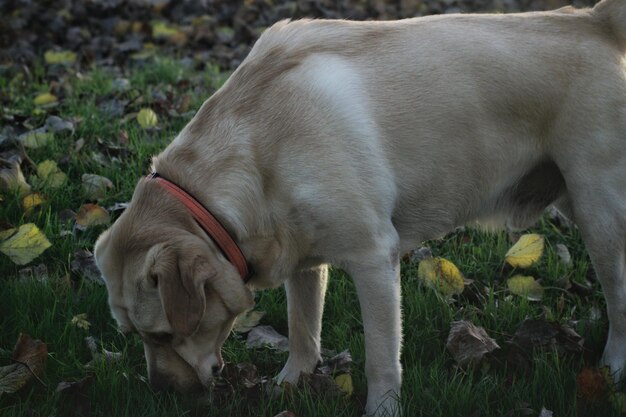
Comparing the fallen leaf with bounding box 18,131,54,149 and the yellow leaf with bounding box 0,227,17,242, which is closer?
the yellow leaf with bounding box 0,227,17,242

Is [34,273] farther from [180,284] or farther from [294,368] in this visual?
[180,284]

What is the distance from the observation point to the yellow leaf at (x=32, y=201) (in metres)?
4.61

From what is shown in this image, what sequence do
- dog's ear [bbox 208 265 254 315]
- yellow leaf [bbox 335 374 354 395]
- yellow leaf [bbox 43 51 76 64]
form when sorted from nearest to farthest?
dog's ear [bbox 208 265 254 315] < yellow leaf [bbox 335 374 354 395] < yellow leaf [bbox 43 51 76 64]

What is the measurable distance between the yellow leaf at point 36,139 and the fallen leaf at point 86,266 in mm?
1142

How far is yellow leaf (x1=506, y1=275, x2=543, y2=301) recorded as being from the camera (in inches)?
167

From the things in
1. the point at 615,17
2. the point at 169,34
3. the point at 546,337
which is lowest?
the point at 169,34

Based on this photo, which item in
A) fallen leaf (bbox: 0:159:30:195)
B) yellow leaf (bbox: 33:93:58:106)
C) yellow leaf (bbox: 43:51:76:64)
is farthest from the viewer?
yellow leaf (bbox: 43:51:76:64)

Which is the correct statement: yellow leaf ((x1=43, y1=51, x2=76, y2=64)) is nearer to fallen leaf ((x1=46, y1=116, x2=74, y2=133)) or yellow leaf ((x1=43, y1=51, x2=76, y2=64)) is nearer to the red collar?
fallen leaf ((x1=46, y1=116, x2=74, y2=133))

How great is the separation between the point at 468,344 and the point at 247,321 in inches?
40.2

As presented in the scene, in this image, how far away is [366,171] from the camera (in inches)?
131

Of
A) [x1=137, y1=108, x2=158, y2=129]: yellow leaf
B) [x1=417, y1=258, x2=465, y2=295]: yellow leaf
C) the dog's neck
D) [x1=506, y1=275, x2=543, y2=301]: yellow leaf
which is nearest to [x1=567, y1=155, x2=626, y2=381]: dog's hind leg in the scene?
[x1=506, y1=275, x2=543, y2=301]: yellow leaf

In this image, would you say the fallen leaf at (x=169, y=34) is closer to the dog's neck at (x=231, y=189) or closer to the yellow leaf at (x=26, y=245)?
the yellow leaf at (x=26, y=245)

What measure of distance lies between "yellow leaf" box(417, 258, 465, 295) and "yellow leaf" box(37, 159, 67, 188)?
2048mm

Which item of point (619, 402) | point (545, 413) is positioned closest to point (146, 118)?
point (545, 413)
